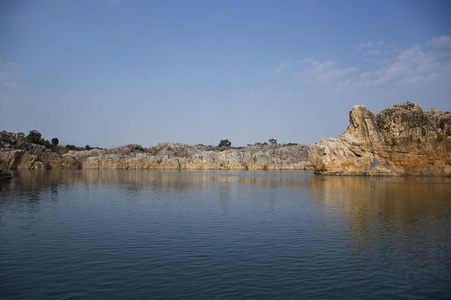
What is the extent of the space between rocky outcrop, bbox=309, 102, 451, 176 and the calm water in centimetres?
5258

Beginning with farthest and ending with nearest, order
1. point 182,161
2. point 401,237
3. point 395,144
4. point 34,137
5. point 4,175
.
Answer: point 34,137
point 182,161
point 395,144
point 4,175
point 401,237

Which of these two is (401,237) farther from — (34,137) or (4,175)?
(34,137)

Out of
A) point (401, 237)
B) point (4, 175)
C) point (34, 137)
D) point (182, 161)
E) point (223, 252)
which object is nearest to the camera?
point (223, 252)

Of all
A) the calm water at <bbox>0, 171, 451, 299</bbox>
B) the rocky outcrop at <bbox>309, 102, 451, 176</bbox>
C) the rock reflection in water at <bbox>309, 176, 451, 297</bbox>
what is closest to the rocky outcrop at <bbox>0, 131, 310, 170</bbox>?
the rocky outcrop at <bbox>309, 102, 451, 176</bbox>

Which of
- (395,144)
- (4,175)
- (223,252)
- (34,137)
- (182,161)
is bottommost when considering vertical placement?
(223,252)

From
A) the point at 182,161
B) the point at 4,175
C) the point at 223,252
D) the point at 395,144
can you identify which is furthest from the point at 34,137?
the point at 223,252

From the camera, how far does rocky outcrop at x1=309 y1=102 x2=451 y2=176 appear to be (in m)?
76.3

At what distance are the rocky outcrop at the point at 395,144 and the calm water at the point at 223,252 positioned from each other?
52582 millimetres

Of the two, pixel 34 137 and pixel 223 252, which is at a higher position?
pixel 34 137

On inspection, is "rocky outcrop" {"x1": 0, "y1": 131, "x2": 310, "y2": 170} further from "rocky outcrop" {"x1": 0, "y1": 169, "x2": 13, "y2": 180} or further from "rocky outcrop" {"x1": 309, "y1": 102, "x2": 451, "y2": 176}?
"rocky outcrop" {"x1": 0, "y1": 169, "x2": 13, "y2": 180}

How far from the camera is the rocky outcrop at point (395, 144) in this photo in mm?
76312

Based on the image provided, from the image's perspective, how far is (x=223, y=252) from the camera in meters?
15.2

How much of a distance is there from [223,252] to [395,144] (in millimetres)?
73079

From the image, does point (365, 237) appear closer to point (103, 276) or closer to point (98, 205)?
point (103, 276)
